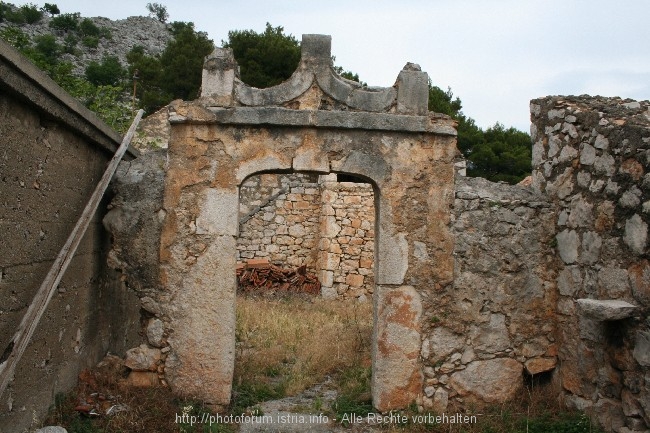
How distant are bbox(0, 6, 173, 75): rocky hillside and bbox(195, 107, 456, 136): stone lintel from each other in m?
32.7

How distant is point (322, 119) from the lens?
489cm

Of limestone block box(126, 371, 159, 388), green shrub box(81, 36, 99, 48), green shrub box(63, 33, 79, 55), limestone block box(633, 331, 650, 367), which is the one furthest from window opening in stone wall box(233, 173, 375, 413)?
green shrub box(81, 36, 99, 48)

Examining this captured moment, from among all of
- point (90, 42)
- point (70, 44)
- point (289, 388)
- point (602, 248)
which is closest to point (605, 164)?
point (602, 248)

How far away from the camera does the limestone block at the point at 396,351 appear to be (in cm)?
490

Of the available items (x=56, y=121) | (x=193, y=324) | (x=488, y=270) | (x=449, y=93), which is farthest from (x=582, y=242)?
(x=449, y=93)

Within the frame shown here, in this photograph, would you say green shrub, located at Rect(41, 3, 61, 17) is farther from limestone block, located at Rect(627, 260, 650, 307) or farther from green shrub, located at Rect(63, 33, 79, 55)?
limestone block, located at Rect(627, 260, 650, 307)

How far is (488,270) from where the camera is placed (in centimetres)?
506

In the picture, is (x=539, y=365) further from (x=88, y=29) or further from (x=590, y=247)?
(x=88, y=29)

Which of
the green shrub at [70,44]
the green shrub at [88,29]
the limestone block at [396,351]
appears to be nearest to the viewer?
the limestone block at [396,351]

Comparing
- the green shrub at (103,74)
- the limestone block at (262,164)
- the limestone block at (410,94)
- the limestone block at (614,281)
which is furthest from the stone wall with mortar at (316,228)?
the green shrub at (103,74)

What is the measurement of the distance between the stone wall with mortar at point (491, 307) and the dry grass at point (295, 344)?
153cm

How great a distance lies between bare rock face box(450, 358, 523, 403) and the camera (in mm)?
4984

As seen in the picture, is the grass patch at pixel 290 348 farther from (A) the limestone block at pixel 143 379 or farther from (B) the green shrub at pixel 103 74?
(B) the green shrub at pixel 103 74

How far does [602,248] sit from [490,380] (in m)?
1.51
